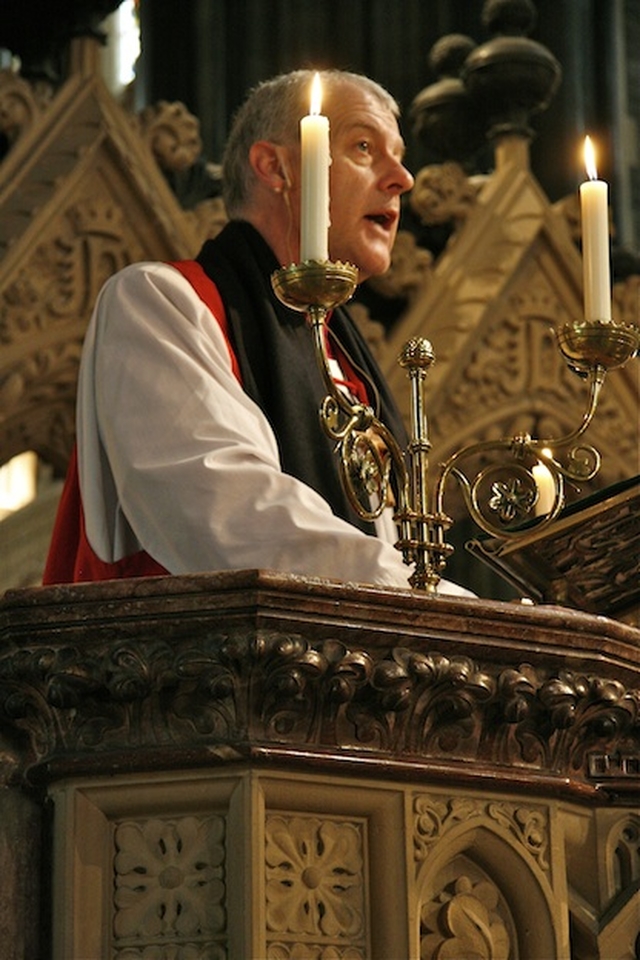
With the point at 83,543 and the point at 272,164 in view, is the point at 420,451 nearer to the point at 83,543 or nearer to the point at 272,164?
the point at 83,543

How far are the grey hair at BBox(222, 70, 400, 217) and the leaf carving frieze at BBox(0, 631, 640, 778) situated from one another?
6.42ft

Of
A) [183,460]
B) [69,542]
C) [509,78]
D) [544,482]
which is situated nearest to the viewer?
[183,460]

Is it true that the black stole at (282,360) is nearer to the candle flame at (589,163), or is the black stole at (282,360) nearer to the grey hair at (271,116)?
the grey hair at (271,116)

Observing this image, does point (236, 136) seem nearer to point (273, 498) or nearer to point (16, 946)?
point (273, 498)

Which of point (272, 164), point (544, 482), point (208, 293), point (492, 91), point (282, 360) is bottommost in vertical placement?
point (544, 482)

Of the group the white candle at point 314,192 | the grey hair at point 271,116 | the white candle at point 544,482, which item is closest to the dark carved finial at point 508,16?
the grey hair at point 271,116

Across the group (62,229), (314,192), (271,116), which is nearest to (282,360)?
(271,116)

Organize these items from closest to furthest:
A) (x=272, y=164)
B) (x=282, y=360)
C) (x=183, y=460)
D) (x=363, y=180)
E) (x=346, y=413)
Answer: (x=346, y=413), (x=183, y=460), (x=282, y=360), (x=363, y=180), (x=272, y=164)

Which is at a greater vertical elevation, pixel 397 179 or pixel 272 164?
pixel 272 164

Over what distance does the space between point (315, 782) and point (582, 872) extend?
0.37 metres

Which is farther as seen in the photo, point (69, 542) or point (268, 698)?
point (69, 542)

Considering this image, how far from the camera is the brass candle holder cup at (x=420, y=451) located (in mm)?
2990

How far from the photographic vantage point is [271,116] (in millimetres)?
4477

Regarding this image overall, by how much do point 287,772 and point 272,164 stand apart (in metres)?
2.07
